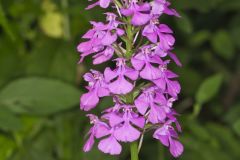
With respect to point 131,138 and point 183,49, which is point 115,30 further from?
point 183,49

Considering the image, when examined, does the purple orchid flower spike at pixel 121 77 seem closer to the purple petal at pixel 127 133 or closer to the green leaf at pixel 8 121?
the purple petal at pixel 127 133

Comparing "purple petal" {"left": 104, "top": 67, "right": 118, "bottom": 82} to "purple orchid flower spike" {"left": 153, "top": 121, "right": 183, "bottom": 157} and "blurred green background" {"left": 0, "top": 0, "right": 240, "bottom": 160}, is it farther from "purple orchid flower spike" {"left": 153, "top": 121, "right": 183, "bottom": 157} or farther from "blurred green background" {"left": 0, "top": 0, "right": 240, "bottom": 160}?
"blurred green background" {"left": 0, "top": 0, "right": 240, "bottom": 160}

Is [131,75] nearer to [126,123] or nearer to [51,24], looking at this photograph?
[126,123]

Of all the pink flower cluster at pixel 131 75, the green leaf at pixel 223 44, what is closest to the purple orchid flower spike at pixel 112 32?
the pink flower cluster at pixel 131 75

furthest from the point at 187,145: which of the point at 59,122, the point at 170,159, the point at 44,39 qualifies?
the point at 44,39

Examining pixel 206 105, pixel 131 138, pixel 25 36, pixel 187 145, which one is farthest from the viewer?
pixel 206 105

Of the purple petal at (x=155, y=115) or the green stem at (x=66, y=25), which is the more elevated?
the purple petal at (x=155, y=115)
